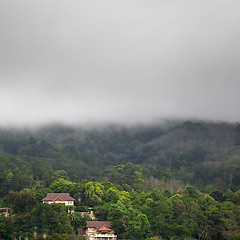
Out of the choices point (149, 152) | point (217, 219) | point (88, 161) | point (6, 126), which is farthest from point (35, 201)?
point (6, 126)

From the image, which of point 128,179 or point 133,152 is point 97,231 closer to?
point 128,179

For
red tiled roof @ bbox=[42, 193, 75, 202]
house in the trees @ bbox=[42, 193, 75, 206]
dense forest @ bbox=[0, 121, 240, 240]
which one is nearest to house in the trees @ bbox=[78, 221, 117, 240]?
dense forest @ bbox=[0, 121, 240, 240]

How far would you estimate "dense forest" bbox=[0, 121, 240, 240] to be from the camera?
61.6 metres

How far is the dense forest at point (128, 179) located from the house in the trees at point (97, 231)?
1.33 metres

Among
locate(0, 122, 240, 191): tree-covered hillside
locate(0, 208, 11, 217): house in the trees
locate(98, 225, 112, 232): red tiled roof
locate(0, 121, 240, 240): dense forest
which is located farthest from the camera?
locate(0, 122, 240, 191): tree-covered hillside

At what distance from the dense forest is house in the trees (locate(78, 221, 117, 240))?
1.33 meters

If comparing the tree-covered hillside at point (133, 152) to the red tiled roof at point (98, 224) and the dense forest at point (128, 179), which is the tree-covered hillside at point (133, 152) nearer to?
the dense forest at point (128, 179)

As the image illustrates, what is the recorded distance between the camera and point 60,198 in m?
70.9

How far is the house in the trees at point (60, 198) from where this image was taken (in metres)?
69.9

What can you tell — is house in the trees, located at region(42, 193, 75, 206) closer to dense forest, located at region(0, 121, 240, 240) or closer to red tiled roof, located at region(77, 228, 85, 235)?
dense forest, located at region(0, 121, 240, 240)

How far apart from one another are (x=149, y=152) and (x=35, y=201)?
98.5m

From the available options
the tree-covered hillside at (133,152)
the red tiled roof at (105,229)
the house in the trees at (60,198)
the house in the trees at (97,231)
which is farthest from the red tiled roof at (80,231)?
the tree-covered hillside at (133,152)

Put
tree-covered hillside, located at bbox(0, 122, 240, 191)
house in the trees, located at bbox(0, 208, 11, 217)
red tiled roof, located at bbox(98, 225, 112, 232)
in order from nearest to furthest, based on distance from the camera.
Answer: red tiled roof, located at bbox(98, 225, 112, 232) < house in the trees, located at bbox(0, 208, 11, 217) < tree-covered hillside, located at bbox(0, 122, 240, 191)

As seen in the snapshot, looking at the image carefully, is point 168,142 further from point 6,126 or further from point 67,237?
point 67,237
